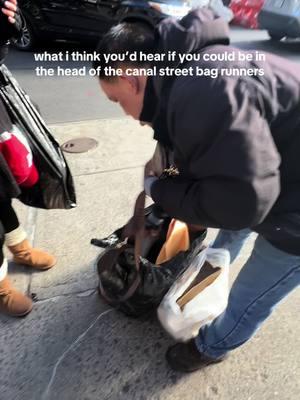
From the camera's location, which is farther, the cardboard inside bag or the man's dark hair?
the cardboard inside bag

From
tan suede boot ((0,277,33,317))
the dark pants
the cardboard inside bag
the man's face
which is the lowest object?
tan suede boot ((0,277,33,317))

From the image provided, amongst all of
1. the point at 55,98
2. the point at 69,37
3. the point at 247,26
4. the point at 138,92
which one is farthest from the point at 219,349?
the point at 247,26

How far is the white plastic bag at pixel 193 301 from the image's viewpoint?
5.14ft

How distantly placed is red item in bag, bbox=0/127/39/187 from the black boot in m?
1.05

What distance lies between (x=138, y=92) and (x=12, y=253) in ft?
4.63

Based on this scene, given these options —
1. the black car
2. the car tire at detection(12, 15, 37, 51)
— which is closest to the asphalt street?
the car tire at detection(12, 15, 37, 51)

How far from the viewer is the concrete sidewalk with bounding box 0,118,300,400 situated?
1650mm

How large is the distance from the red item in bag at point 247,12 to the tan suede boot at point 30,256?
8.40 metres

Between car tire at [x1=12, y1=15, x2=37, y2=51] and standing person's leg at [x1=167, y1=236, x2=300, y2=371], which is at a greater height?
standing person's leg at [x1=167, y1=236, x2=300, y2=371]

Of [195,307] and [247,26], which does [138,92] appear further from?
[247,26]

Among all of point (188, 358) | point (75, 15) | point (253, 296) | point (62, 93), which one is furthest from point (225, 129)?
point (75, 15)

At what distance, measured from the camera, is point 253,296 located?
4.65ft

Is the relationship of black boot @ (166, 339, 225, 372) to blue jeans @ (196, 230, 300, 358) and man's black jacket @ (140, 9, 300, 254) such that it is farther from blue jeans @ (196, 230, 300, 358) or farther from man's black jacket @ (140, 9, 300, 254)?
man's black jacket @ (140, 9, 300, 254)

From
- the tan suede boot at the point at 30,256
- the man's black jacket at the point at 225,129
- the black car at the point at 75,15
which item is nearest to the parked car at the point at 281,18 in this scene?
A: the black car at the point at 75,15
